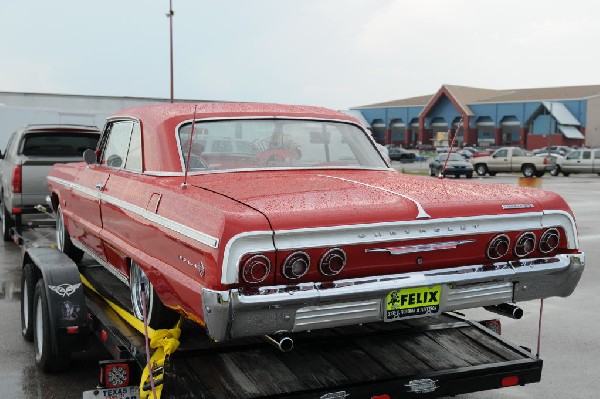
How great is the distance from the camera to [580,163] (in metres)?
38.6

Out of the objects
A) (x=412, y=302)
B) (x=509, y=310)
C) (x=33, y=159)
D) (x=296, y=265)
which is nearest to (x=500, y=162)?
(x=33, y=159)

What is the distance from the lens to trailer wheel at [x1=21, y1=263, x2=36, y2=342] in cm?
568

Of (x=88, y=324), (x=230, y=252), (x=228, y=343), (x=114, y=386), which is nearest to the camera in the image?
(x=230, y=252)

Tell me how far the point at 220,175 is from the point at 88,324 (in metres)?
1.50

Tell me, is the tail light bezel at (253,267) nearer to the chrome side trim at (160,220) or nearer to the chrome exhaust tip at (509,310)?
the chrome side trim at (160,220)

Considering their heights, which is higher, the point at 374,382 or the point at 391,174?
the point at 391,174

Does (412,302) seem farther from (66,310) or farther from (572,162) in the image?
(572,162)

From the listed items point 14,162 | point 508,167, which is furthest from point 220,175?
point 508,167

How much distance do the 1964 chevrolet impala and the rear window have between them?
6.18m

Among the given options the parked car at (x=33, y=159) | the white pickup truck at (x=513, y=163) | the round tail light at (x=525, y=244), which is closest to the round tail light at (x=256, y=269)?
the round tail light at (x=525, y=244)

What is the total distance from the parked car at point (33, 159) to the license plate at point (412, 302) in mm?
8126

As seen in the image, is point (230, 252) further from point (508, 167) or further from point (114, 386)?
point (508, 167)

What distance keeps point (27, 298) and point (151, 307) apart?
2.02 meters

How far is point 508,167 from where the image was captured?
38500mm
